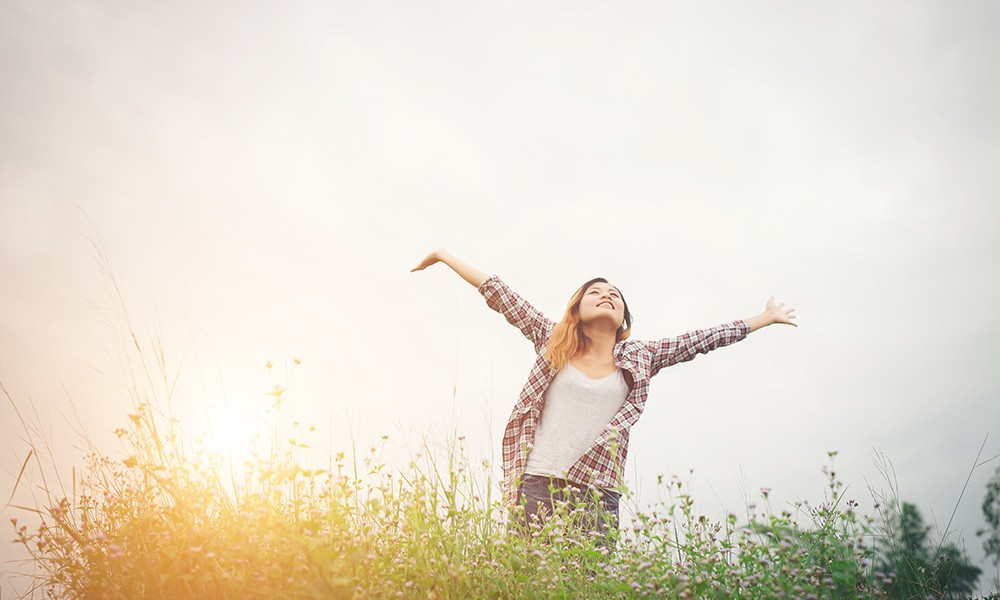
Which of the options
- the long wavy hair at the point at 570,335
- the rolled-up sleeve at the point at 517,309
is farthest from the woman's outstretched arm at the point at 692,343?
the rolled-up sleeve at the point at 517,309

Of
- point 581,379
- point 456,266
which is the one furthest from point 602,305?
point 456,266

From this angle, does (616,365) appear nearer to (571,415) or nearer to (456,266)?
(571,415)

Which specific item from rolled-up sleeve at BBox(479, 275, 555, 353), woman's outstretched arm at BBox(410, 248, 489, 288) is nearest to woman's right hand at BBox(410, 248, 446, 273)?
woman's outstretched arm at BBox(410, 248, 489, 288)

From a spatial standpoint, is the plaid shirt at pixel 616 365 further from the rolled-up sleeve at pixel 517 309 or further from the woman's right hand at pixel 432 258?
the woman's right hand at pixel 432 258

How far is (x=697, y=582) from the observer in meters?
2.55

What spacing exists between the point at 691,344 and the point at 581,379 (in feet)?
3.72

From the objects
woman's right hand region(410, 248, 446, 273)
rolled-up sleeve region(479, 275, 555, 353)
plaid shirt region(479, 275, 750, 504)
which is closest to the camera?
plaid shirt region(479, 275, 750, 504)

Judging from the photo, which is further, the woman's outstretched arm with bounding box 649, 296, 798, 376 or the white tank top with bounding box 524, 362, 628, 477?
the woman's outstretched arm with bounding box 649, 296, 798, 376

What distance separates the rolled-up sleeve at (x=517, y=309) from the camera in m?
5.63

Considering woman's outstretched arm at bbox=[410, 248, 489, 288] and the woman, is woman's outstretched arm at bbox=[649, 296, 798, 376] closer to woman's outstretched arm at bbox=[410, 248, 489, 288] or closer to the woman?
the woman

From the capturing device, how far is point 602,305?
211 inches

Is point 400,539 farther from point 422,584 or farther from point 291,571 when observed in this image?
point 291,571

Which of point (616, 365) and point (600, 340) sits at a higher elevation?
point (600, 340)

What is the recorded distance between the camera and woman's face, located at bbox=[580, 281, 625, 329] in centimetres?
534
